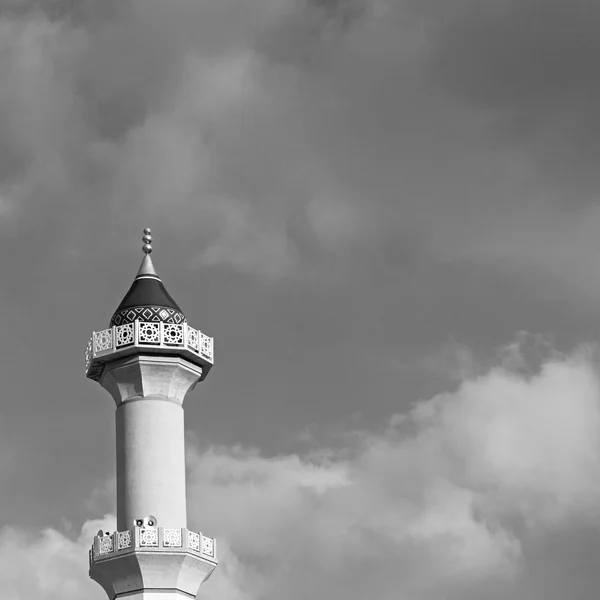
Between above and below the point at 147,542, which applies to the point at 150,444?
above

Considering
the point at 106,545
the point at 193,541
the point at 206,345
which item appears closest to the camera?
the point at 106,545

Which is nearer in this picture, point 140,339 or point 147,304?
point 140,339

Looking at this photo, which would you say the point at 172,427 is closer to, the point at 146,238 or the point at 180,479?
the point at 180,479

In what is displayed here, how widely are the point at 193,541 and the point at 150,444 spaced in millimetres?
4923

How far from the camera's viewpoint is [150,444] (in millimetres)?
68062

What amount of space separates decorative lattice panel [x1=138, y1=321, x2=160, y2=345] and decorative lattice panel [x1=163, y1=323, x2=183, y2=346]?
1.19ft

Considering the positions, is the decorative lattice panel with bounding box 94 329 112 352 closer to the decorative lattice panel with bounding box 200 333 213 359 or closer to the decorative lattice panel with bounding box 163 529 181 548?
the decorative lattice panel with bounding box 200 333 213 359

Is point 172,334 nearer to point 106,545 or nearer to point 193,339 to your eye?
point 193,339

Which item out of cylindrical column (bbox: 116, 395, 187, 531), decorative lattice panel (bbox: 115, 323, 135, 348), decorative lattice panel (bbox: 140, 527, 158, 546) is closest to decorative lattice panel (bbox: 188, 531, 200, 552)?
cylindrical column (bbox: 116, 395, 187, 531)

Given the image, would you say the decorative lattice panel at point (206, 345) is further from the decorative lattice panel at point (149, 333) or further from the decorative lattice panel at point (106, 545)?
the decorative lattice panel at point (106, 545)

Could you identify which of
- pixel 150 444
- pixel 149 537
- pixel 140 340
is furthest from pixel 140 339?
pixel 149 537

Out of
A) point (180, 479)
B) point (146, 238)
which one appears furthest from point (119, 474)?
point (146, 238)

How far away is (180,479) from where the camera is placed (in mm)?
68375

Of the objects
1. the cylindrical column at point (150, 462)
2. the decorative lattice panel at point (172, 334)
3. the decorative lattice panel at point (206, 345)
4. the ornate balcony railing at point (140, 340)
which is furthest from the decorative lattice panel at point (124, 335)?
the decorative lattice panel at point (206, 345)
